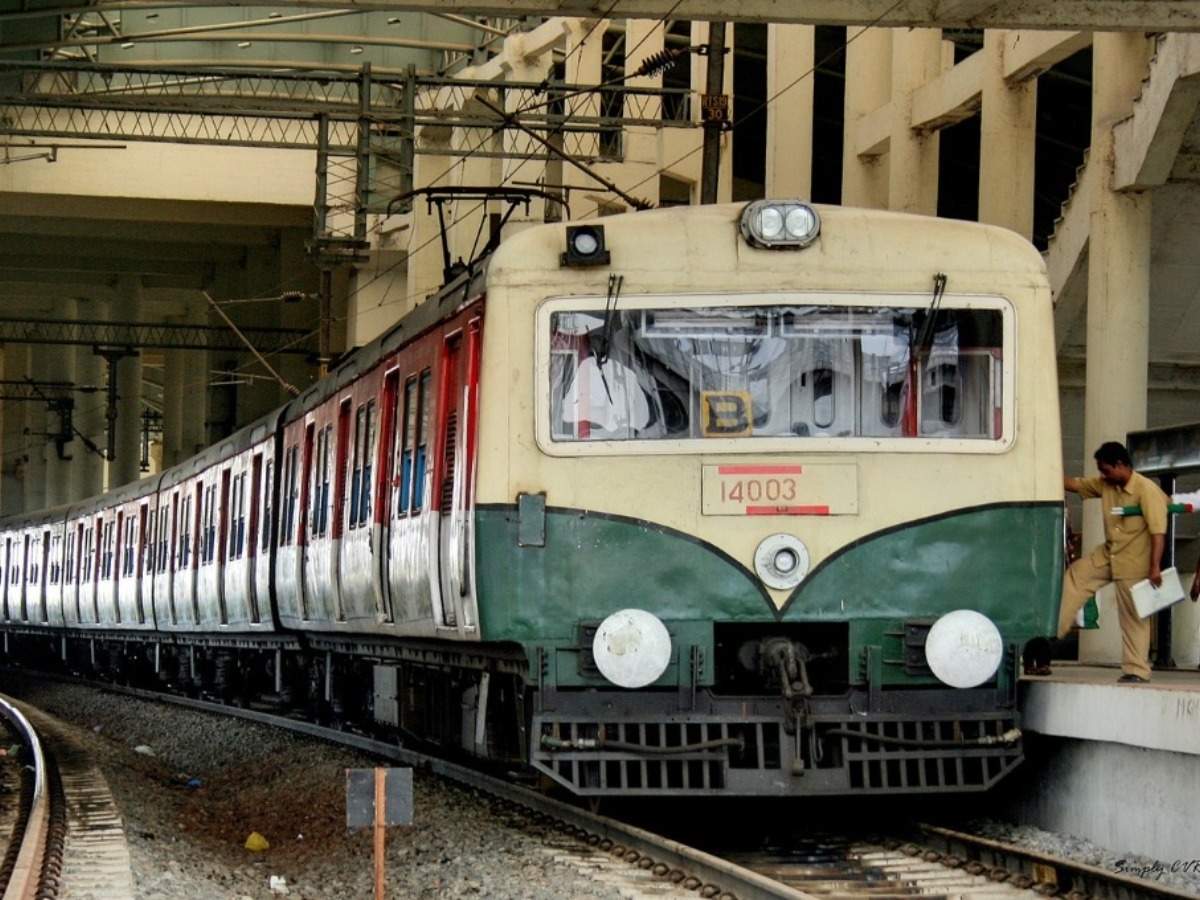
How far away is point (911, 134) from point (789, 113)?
431 centimetres

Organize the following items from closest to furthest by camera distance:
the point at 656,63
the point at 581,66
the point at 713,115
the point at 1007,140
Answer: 1. the point at 713,115
2. the point at 656,63
3. the point at 1007,140
4. the point at 581,66

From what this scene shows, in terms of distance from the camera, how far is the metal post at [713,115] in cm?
2080

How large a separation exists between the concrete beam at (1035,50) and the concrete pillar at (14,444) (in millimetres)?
53320

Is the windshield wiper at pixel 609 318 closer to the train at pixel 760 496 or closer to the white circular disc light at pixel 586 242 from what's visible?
the train at pixel 760 496

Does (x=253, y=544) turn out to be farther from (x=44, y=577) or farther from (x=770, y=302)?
(x=44, y=577)

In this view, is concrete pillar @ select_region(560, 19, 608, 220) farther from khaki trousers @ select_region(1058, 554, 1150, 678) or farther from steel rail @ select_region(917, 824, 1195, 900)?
steel rail @ select_region(917, 824, 1195, 900)

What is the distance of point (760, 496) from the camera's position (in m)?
10.3

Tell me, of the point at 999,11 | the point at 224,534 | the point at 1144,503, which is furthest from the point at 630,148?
the point at 1144,503

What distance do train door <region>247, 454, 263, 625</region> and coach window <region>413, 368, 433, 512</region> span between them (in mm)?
7206

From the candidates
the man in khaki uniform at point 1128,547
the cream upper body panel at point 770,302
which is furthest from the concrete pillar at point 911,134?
the cream upper body panel at point 770,302

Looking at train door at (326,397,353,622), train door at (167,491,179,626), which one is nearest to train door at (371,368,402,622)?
train door at (326,397,353,622)

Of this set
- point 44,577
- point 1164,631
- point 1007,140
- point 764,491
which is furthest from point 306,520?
point 44,577

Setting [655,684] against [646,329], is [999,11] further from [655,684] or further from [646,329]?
[655,684]

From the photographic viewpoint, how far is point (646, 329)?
34.4 feet
